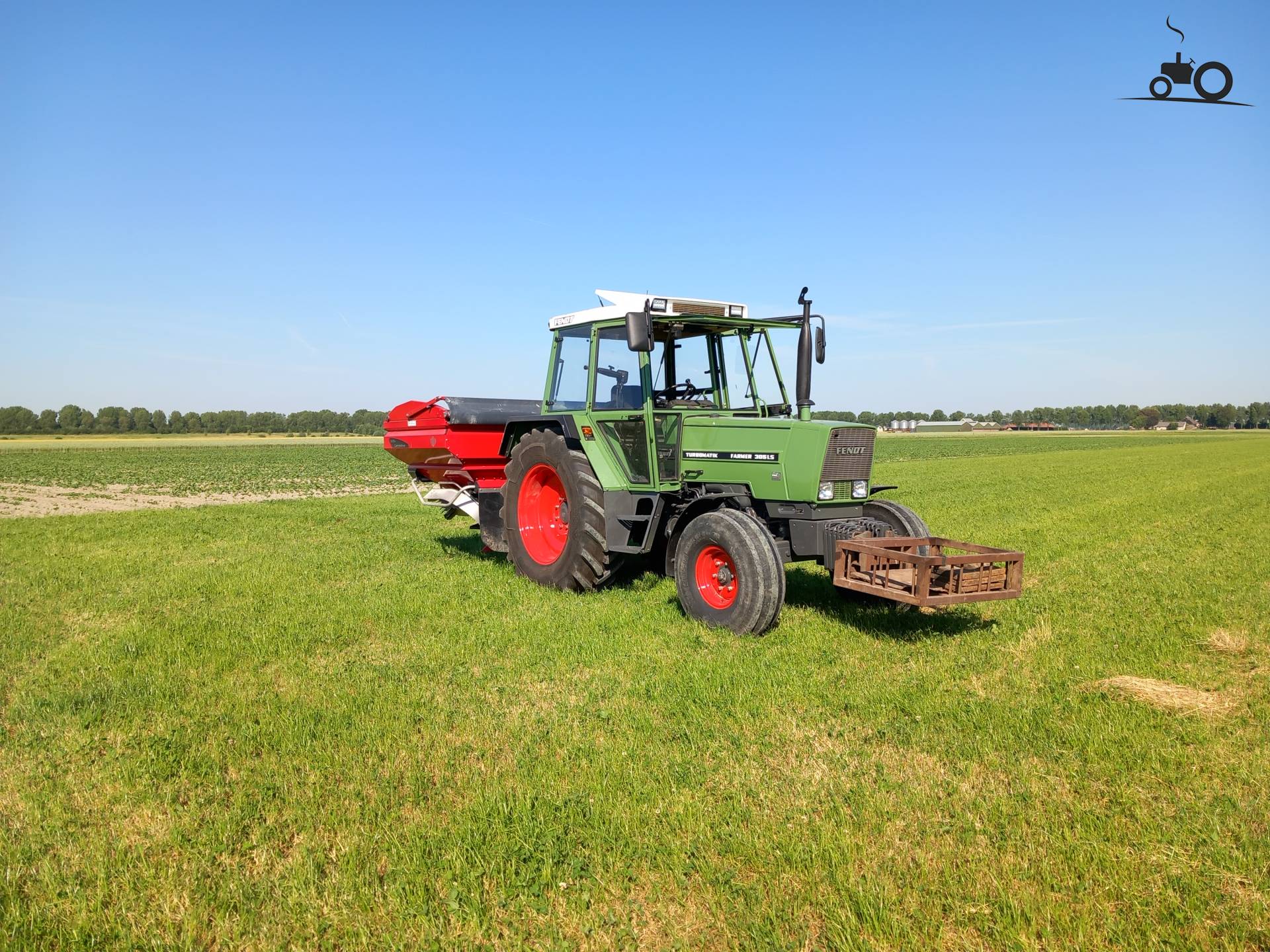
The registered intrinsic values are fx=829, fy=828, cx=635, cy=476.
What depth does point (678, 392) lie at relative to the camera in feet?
25.5

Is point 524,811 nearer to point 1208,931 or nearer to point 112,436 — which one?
point 1208,931

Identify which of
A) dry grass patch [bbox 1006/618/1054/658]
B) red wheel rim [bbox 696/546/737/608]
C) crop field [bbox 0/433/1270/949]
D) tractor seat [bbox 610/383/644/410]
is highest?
tractor seat [bbox 610/383/644/410]

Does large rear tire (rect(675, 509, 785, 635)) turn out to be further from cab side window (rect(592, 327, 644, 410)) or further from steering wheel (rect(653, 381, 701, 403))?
cab side window (rect(592, 327, 644, 410))

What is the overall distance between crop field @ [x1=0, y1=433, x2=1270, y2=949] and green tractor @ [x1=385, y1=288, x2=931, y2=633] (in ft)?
1.61

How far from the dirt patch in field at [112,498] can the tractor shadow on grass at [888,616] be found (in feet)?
48.3

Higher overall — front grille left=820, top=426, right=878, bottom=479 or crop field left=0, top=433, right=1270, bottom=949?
front grille left=820, top=426, right=878, bottom=479

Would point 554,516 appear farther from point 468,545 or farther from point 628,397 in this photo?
point 468,545

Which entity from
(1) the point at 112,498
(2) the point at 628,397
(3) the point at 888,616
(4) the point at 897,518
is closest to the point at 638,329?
(2) the point at 628,397

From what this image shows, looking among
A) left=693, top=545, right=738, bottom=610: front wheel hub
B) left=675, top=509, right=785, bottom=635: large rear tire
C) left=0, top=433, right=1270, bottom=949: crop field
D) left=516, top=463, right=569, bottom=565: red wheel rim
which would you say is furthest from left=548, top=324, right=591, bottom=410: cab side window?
left=693, top=545, right=738, bottom=610: front wheel hub

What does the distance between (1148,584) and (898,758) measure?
18.5ft

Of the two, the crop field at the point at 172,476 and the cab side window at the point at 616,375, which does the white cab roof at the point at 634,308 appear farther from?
the crop field at the point at 172,476

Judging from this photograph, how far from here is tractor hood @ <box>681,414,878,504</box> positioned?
6707mm

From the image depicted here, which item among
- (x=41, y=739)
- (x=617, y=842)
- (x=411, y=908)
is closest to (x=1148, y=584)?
(x=617, y=842)

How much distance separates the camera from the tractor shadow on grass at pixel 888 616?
21.8ft
